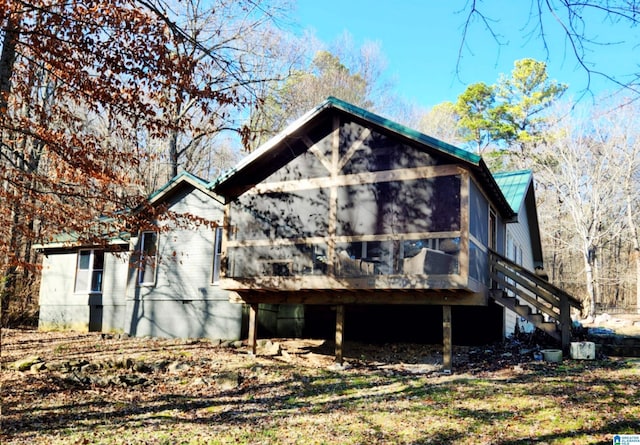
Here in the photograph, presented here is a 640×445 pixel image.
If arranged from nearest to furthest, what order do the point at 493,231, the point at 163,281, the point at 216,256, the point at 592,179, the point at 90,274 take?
1. the point at 493,231
2. the point at 216,256
3. the point at 163,281
4. the point at 90,274
5. the point at 592,179

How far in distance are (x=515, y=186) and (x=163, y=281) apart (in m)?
11.2

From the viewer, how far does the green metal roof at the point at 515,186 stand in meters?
16.5

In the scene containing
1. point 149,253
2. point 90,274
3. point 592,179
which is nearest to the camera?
point 149,253

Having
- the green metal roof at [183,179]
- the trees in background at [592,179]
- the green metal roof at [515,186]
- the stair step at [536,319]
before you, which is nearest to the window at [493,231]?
the green metal roof at [515,186]

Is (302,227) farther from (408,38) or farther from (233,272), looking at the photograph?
(408,38)

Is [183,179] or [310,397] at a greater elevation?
[183,179]

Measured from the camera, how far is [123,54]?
7.75 metres

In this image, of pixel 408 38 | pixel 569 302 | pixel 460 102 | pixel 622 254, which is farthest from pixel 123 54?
pixel 622 254

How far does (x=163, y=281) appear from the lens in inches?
657

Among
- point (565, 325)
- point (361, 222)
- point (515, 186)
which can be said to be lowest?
point (565, 325)

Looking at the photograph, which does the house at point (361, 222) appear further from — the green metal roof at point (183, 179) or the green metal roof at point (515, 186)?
the green metal roof at point (183, 179)

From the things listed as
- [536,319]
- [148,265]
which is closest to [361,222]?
[536,319]

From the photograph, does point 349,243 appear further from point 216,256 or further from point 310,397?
point 216,256

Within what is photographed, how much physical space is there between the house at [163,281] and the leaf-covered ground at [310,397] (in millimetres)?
1992
